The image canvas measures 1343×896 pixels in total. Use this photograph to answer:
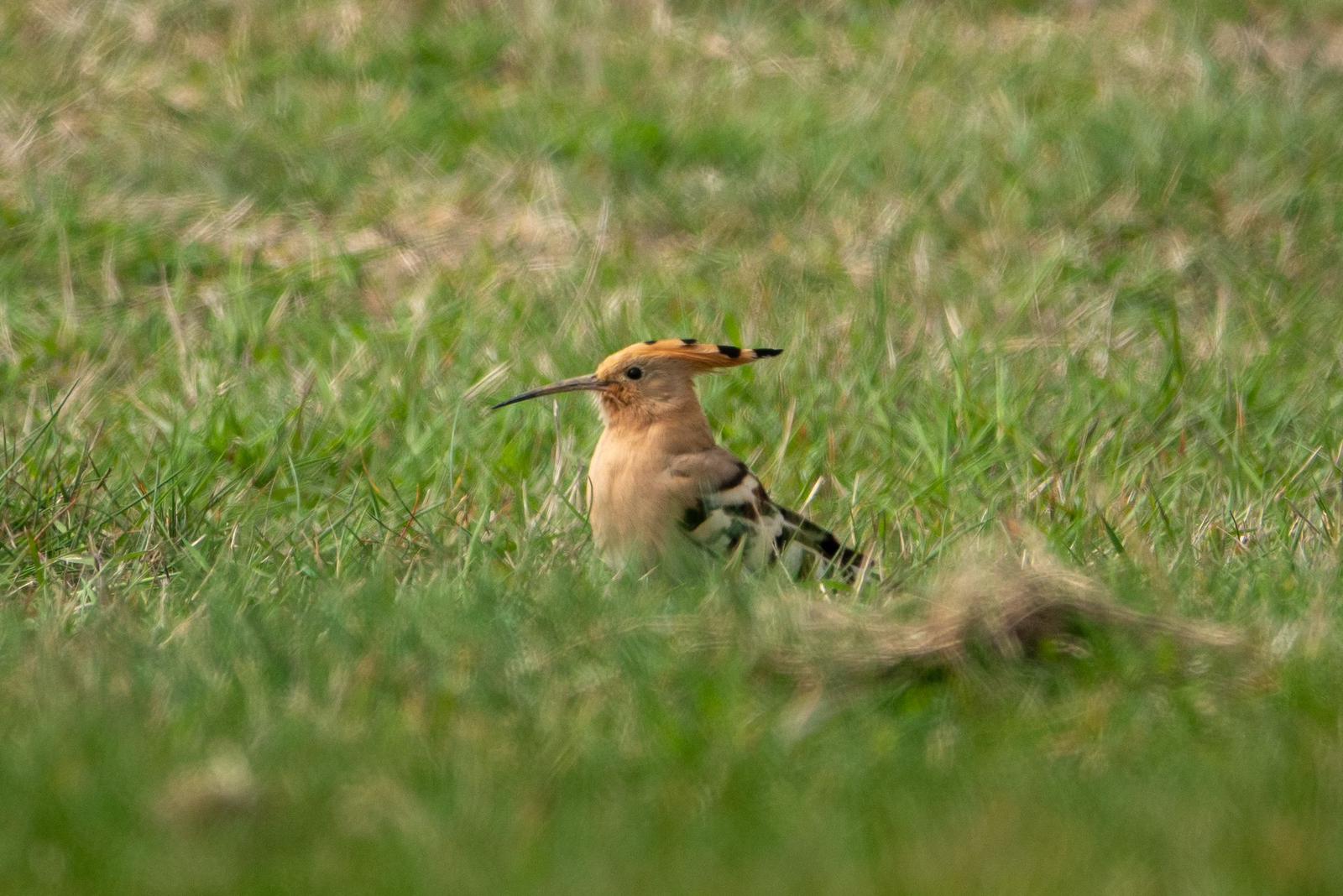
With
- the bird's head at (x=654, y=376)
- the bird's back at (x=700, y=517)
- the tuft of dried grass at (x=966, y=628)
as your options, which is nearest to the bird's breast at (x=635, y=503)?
the bird's back at (x=700, y=517)

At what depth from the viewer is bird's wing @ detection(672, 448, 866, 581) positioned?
14.9 feet

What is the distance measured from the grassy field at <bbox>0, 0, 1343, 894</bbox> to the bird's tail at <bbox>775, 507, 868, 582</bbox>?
10cm

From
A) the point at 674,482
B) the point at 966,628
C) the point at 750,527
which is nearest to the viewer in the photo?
the point at 966,628

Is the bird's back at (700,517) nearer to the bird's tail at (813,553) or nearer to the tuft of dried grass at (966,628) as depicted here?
the bird's tail at (813,553)

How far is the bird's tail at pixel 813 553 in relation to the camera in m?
4.51

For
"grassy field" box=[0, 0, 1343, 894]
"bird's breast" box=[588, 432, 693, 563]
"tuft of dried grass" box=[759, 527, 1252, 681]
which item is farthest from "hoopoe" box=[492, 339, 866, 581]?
"tuft of dried grass" box=[759, 527, 1252, 681]

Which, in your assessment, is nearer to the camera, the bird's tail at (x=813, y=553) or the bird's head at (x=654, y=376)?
the bird's tail at (x=813, y=553)

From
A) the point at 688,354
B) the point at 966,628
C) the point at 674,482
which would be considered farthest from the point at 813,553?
the point at 966,628

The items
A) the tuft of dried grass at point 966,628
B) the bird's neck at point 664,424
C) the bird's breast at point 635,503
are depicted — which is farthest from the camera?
the bird's neck at point 664,424

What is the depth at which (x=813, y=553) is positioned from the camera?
4.61 m

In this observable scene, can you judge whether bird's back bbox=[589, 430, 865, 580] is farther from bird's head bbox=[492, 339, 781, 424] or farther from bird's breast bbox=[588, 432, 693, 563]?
bird's head bbox=[492, 339, 781, 424]

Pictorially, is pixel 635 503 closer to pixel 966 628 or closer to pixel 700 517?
pixel 700 517

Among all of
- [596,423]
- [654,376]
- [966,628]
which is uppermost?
[966,628]

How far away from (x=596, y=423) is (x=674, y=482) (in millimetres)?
1242
